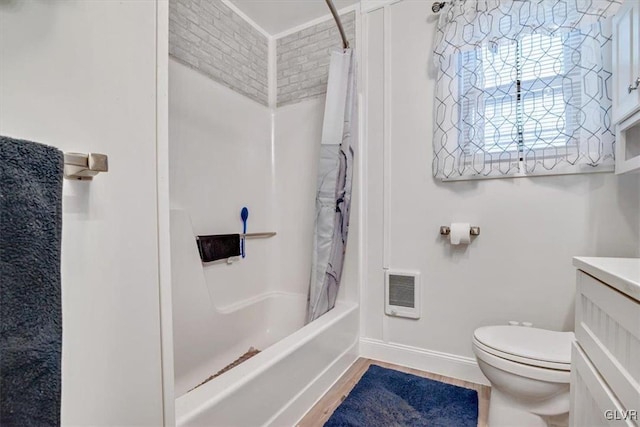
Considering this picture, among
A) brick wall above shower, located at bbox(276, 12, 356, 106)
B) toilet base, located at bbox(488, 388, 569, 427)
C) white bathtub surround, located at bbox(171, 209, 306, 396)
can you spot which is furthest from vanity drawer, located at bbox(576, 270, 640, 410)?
brick wall above shower, located at bbox(276, 12, 356, 106)

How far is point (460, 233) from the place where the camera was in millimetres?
1570

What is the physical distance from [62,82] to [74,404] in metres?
0.61

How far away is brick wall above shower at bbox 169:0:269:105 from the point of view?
1.61m

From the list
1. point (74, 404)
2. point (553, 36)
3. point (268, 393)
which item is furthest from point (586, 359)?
point (553, 36)

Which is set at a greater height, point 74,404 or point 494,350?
point 74,404

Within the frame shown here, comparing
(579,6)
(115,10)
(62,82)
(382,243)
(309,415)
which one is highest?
(579,6)

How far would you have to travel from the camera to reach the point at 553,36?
139cm

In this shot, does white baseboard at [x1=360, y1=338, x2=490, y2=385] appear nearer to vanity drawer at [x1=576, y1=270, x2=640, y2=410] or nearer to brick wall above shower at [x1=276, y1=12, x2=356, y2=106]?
vanity drawer at [x1=576, y1=270, x2=640, y2=410]

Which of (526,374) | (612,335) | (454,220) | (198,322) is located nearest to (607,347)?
(612,335)

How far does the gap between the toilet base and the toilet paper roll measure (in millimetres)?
683

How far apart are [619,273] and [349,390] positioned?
49.6 inches

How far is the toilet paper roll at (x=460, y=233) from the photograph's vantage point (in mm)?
1564

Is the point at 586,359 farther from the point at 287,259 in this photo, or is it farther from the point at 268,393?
the point at 287,259

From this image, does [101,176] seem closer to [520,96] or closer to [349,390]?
[349,390]
